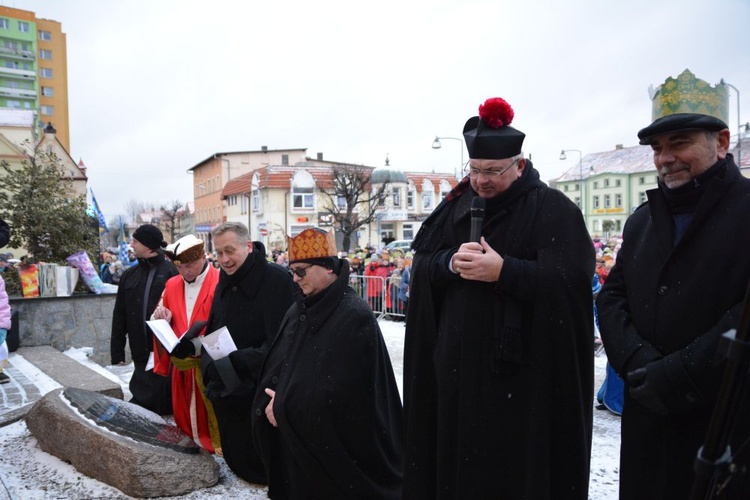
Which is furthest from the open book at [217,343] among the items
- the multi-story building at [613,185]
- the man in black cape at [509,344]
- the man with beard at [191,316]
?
the multi-story building at [613,185]

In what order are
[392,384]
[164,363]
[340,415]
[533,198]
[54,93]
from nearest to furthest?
[533,198]
[340,415]
[392,384]
[164,363]
[54,93]

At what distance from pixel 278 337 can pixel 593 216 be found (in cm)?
6994

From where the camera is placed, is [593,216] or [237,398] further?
[593,216]

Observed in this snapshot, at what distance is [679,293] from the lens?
2225mm

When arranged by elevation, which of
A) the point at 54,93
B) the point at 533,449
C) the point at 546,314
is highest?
the point at 54,93

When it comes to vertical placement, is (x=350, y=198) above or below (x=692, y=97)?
above

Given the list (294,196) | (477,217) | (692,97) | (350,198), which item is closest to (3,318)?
(477,217)

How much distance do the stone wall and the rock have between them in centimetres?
492

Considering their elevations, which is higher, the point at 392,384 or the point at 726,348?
the point at 726,348

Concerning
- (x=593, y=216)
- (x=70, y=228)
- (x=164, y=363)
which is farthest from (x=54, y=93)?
(x=164, y=363)

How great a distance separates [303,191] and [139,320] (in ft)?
145

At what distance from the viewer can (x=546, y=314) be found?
7.88 feet

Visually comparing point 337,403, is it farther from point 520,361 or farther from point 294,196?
point 294,196

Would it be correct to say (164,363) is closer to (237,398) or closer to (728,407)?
(237,398)
